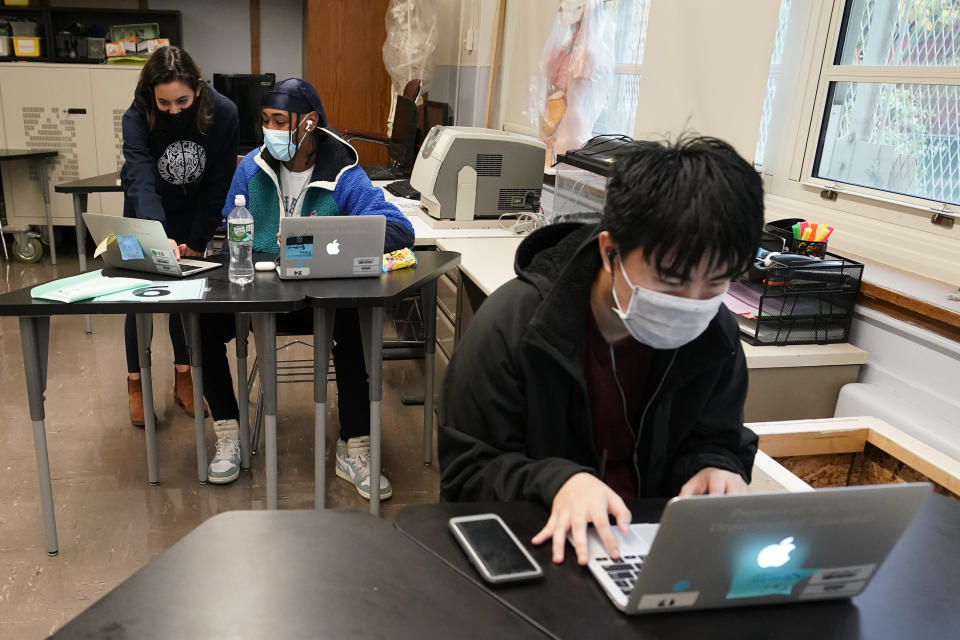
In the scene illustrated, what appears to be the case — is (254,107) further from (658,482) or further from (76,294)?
(658,482)

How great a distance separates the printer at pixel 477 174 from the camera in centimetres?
311

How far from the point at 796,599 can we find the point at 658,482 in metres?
0.39

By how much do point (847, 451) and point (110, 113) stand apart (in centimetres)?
486

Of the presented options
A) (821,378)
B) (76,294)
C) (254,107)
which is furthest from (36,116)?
(821,378)

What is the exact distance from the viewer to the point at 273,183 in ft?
7.91

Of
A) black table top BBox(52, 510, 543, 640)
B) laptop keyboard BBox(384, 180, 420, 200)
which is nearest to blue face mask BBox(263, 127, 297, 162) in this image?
laptop keyboard BBox(384, 180, 420, 200)

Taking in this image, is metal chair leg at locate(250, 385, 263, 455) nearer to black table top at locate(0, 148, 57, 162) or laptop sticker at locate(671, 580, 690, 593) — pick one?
laptop sticker at locate(671, 580, 690, 593)

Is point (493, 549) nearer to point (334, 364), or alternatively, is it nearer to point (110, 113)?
point (334, 364)

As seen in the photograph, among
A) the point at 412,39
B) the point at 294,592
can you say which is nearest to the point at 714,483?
the point at 294,592

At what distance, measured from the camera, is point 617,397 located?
1202mm

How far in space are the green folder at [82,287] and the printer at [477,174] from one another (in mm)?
1413

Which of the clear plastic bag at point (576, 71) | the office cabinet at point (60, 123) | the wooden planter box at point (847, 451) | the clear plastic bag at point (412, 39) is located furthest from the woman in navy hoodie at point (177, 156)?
the office cabinet at point (60, 123)

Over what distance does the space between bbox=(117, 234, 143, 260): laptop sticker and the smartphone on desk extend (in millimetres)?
1488

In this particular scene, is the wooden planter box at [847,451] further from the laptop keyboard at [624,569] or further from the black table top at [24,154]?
the black table top at [24,154]
